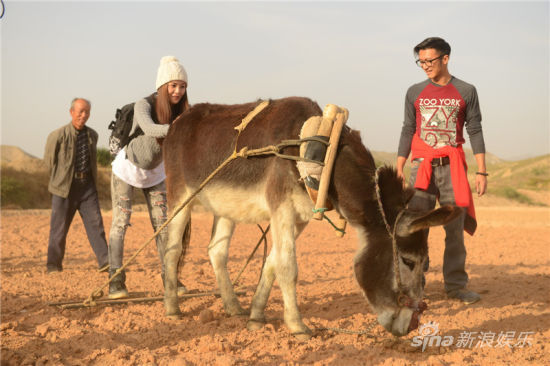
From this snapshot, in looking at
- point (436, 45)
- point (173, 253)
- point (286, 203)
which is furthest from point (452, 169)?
point (173, 253)

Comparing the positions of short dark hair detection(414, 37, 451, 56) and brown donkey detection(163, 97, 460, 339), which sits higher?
short dark hair detection(414, 37, 451, 56)

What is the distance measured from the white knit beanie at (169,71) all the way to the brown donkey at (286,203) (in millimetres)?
471

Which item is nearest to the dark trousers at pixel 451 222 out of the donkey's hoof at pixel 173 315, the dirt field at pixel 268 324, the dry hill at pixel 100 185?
the dirt field at pixel 268 324

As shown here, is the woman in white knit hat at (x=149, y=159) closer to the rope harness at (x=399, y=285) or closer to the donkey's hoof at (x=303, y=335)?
the donkey's hoof at (x=303, y=335)

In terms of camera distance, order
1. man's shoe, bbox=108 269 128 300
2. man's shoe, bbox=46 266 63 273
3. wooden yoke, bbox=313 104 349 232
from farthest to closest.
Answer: man's shoe, bbox=46 266 63 273
man's shoe, bbox=108 269 128 300
wooden yoke, bbox=313 104 349 232

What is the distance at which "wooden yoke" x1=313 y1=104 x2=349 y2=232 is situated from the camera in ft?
12.7

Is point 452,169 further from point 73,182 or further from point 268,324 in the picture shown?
point 73,182

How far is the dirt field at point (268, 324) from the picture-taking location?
3.71m

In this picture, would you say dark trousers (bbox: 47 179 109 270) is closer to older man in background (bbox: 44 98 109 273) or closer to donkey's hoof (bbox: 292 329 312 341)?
older man in background (bbox: 44 98 109 273)

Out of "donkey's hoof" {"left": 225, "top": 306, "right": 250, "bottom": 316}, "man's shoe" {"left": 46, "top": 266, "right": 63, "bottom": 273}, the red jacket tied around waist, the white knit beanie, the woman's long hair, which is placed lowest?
"man's shoe" {"left": 46, "top": 266, "right": 63, "bottom": 273}

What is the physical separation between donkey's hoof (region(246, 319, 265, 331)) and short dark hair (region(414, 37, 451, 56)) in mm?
3270

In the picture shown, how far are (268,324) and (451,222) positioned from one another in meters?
2.36

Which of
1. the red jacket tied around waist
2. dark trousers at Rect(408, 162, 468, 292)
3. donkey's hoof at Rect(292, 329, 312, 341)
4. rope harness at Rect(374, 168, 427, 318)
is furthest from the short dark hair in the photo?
donkey's hoof at Rect(292, 329, 312, 341)

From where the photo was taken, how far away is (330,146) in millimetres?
3980
